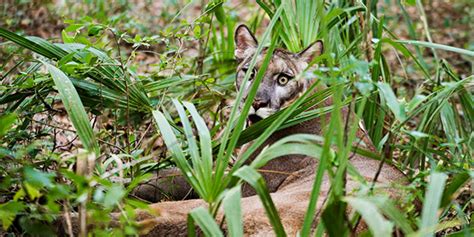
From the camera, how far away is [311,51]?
16.0 ft

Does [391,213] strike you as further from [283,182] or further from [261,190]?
[283,182]

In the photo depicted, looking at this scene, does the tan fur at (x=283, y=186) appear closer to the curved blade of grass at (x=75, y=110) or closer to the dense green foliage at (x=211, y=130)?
the dense green foliage at (x=211, y=130)

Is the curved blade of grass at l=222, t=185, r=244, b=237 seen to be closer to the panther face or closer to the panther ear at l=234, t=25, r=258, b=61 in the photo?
the panther face

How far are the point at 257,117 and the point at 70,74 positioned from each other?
1105 mm

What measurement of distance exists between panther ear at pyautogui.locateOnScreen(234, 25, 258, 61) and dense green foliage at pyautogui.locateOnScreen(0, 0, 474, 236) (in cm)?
23

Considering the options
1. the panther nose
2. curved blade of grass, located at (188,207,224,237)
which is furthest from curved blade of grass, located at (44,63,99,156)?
the panther nose

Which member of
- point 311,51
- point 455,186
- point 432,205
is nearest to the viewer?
point 432,205

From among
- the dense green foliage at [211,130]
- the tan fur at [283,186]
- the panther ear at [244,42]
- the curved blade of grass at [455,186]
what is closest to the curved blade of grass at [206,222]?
the dense green foliage at [211,130]

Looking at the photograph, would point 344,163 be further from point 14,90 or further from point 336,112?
point 14,90

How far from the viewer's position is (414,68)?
305 inches

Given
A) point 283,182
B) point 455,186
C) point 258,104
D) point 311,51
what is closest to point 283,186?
point 283,182

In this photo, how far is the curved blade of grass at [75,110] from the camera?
3.53 meters

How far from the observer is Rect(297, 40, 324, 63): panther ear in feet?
15.8

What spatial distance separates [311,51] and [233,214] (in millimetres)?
2194
